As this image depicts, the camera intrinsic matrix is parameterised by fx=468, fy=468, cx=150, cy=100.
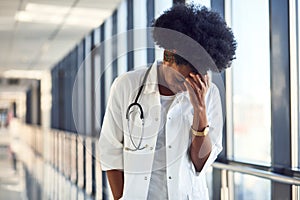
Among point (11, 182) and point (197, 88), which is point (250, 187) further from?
point (11, 182)

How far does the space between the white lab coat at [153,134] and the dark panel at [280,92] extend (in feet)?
3.57

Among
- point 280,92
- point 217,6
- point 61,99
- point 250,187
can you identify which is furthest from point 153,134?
→ point 61,99

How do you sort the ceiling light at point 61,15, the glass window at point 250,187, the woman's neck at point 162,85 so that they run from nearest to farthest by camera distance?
the woman's neck at point 162,85 → the glass window at point 250,187 → the ceiling light at point 61,15

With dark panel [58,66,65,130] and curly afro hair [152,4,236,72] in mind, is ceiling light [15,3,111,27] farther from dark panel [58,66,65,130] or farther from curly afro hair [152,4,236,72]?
dark panel [58,66,65,130]

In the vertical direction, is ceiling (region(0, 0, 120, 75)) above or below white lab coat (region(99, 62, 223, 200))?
above

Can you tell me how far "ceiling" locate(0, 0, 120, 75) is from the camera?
5.73 m

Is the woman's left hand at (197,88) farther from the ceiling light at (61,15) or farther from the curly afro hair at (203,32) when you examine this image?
the ceiling light at (61,15)

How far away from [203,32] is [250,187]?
1.83m

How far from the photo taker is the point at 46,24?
6.94 meters

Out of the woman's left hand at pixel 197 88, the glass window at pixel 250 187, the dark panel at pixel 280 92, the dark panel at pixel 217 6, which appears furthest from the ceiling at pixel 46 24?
the woman's left hand at pixel 197 88

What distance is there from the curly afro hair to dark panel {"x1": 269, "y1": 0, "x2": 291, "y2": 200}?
118 cm

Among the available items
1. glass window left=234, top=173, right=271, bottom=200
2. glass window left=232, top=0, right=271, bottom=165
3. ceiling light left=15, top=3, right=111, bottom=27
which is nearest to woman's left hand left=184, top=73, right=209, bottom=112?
glass window left=232, top=0, right=271, bottom=165

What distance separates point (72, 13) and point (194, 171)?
16.8ft

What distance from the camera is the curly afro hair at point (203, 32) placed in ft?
4.12
